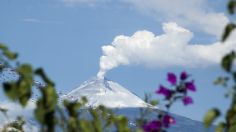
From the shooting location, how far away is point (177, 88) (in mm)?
6039

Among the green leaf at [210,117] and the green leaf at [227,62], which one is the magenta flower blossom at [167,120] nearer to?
the green leaf at [210,117]

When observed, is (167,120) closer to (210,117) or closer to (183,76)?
(183,76)

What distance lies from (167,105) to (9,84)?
2217 millimetres

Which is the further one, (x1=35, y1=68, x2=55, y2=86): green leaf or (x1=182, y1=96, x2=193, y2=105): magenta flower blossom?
(x1=182, y1=96, x2=193, y2=105): magenta flower blossom

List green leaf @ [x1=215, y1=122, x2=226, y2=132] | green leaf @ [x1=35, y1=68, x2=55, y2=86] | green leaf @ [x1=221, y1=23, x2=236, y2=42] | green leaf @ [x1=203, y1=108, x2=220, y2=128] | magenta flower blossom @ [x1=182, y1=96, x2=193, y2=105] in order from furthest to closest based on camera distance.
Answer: magenta flower blossom @ [x1=182, y1=96, x2=193, y2=105] < green leaf @ [x1=215, y1=122, x2=226, y2=132] < green leaf @ [x1=203, y1=108, x2=220, y2=128] < green leaf @ [x1=221, y1=23, x2=236, y2=42] < green leaf @ [x1=35, y1=68, x2=55, y2=86]

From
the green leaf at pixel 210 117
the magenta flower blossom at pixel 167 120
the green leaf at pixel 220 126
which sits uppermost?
the magenta flower blossom at pixel 167 120

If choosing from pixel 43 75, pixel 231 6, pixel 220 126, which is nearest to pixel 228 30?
pixel 231 6

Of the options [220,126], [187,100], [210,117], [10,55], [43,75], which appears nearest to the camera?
[43,75]

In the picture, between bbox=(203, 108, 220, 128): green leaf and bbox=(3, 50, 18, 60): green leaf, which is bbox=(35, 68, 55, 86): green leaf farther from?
bbox=(203, 108, 220, 128): green leaf

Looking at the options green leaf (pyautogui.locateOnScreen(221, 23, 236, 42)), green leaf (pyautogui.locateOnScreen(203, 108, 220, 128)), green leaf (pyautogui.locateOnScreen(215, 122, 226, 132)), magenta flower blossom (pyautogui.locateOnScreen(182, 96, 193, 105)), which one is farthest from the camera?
magenta flower blossom (pyautogui.locateOnScreen(182, 96, 193, 105))

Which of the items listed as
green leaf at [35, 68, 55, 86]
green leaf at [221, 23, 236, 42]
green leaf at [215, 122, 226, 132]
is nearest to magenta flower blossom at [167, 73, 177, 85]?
green leaf at [215, 122, 226, 132]

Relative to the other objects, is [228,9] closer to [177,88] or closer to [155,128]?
[177,88]

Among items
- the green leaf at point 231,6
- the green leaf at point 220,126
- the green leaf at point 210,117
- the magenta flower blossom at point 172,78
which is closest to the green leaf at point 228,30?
the green leaf at point 231,6

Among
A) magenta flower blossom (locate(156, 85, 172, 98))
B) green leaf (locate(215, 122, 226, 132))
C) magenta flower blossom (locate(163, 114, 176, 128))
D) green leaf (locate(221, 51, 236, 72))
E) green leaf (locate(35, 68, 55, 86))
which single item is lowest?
green leaf (locate(35, 68, 55, 86))
